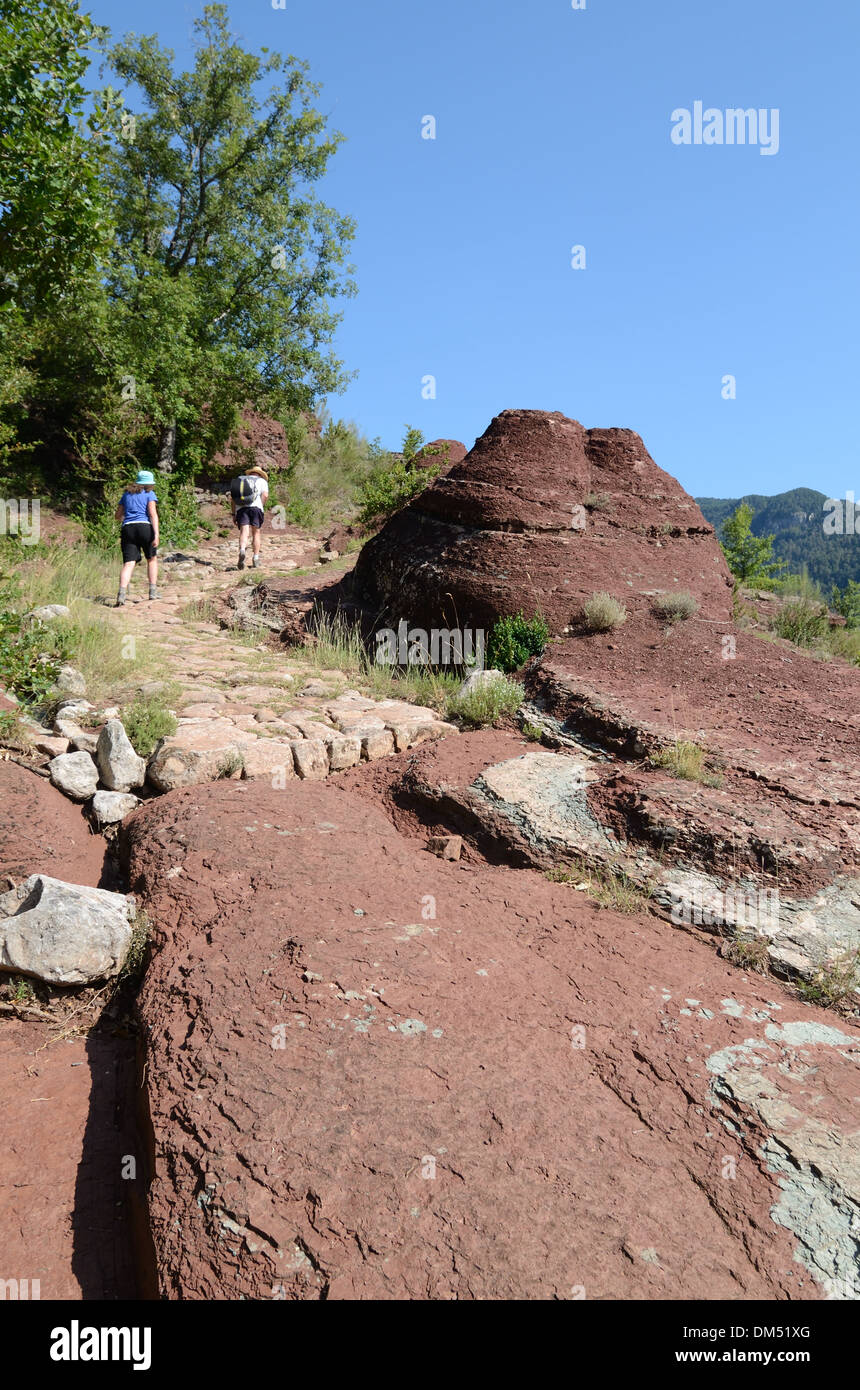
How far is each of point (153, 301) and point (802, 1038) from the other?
17873 millimetres

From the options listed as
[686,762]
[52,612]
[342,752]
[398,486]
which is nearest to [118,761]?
[342,752]

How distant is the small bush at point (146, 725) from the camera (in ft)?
20.2

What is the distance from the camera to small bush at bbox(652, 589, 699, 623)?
8.66 metres

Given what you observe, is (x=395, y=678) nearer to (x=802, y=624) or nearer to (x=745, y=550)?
(x=802, y=624)

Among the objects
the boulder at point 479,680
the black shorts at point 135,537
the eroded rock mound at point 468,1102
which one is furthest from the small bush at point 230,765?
the black shorts at point 135,537

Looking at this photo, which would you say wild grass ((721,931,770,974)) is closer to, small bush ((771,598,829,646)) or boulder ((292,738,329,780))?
boulder ((292,738,329,780))

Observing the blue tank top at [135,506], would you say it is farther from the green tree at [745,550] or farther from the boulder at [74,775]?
the green tree at [745,550]

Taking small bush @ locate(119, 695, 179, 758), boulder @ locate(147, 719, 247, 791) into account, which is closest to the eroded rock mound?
boulder @ locate(147, 719, 247, 791)

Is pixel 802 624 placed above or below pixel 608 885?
above

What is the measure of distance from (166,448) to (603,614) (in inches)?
543

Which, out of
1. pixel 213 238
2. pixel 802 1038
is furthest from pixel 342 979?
pixel 213 238

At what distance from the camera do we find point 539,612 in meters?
8.82

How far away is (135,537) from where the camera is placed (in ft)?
38.0

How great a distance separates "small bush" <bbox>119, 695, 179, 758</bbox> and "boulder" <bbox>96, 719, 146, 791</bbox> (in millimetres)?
235
